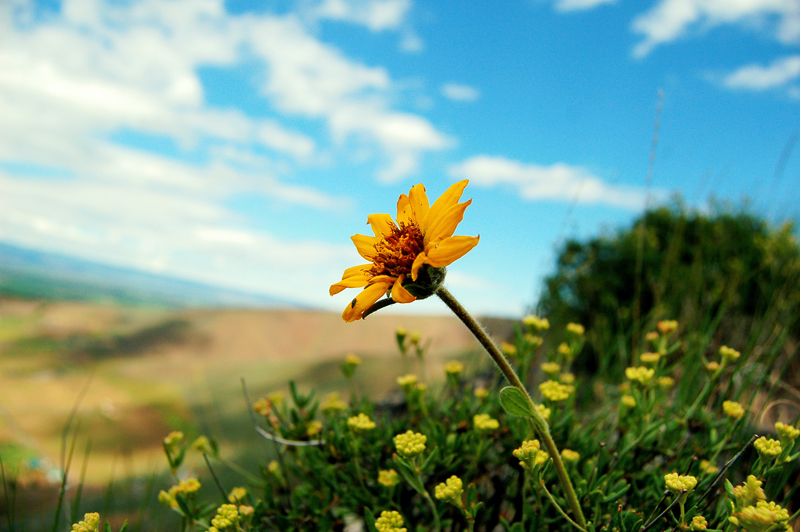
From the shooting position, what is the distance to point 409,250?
1275 mm

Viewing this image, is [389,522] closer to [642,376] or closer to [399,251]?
[399,251]

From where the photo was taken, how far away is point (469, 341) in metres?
4.67

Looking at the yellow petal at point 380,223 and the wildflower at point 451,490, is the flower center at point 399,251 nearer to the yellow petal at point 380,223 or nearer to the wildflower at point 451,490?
the yellow petal at point 380,223

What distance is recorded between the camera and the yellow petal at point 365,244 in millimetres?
1398

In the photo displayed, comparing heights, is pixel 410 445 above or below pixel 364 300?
below

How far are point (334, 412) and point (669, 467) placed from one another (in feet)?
4.22

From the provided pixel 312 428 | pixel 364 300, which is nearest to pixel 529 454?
pixel 364 300

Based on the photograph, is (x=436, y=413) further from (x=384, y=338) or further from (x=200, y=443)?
(x=384, y=338)

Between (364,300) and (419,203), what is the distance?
0.35m

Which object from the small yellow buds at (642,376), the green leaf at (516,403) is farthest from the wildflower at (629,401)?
the green leaf at (516,403)

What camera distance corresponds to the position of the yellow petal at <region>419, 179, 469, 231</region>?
125 cm

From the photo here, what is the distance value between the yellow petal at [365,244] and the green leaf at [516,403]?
554 mm

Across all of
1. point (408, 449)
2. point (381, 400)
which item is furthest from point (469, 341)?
point (408, 449)

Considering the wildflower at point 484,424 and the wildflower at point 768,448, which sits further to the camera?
the wildflower at point 484,424
